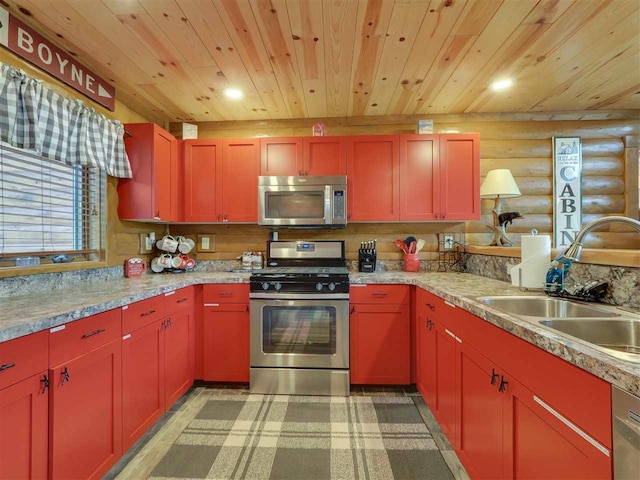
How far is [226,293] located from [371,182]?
1587 millimetres

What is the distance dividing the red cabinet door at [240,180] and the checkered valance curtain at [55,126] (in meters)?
0.81

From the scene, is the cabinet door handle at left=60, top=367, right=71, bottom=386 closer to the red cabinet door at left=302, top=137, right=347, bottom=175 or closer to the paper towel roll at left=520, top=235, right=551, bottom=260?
the red cabinet door at left=302, top=137, right=347, bottom=175

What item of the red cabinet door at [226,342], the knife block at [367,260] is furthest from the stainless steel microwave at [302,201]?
the red cabinet door at [226,342]

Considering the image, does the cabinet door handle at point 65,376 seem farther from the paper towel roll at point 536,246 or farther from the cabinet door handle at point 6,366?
the paper towel roll at point 536,246

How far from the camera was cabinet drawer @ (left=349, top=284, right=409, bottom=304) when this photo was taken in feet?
7.68

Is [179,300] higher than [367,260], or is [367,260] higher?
[367,260]

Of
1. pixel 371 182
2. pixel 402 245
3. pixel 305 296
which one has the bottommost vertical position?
pixel 305 296

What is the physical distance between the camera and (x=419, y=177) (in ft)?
8.70

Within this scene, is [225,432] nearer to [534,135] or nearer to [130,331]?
[130,331]

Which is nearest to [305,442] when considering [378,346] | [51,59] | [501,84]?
[378,346]

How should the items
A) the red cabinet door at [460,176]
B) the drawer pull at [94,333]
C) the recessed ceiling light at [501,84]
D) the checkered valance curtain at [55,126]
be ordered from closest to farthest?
the drawer pull at [94,333]
the checkered valance curtain at [55,126]
the recessed ceiling light at [501,84]
the red cabinet door at [460,176]

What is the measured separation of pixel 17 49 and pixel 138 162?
897 millimetres

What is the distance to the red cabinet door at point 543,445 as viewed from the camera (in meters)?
0.74

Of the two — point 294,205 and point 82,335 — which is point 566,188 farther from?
point 82,335
